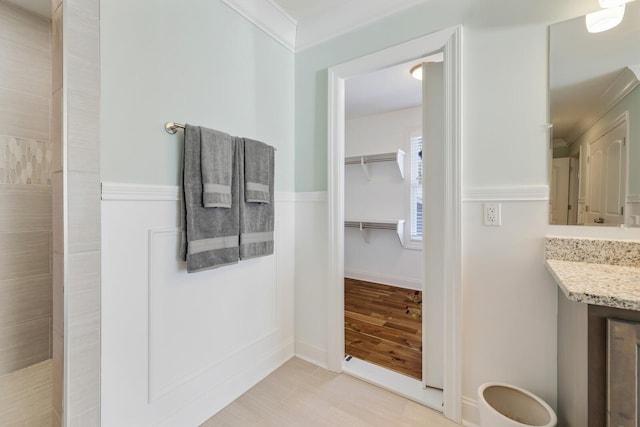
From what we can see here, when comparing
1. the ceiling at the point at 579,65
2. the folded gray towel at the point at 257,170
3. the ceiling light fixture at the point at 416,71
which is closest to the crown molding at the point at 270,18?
the folded gray towel at the point at 257,170

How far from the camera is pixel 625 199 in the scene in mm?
1145

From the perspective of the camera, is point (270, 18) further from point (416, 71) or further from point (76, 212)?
point (76, 212)

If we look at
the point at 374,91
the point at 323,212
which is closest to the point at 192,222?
the point at 323,212

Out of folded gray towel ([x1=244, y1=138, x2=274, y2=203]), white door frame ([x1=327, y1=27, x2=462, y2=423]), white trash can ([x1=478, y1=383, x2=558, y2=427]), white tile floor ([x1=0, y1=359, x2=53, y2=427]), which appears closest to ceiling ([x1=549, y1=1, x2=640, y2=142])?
white door frame ([x1=327, y1=27, x2=462, y2=423])

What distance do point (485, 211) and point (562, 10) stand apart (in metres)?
0.94

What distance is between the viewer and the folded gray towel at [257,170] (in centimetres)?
159

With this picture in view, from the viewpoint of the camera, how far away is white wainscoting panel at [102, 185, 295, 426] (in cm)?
112

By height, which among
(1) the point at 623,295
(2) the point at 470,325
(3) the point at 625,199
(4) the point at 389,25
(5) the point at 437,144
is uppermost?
(4) the point at 389,25

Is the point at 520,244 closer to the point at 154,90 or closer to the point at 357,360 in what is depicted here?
the point at 357,360

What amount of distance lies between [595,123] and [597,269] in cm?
64

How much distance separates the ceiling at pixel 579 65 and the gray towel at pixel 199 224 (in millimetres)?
1585

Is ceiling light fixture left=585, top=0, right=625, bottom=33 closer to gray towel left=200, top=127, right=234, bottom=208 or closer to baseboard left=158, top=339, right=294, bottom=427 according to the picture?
gray towel left=200, top=127, right=234, bottom=208

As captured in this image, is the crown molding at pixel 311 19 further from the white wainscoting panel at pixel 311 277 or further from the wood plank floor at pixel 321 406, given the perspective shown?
the wood plank floor at pixel 321 406

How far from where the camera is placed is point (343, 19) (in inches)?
70.3
